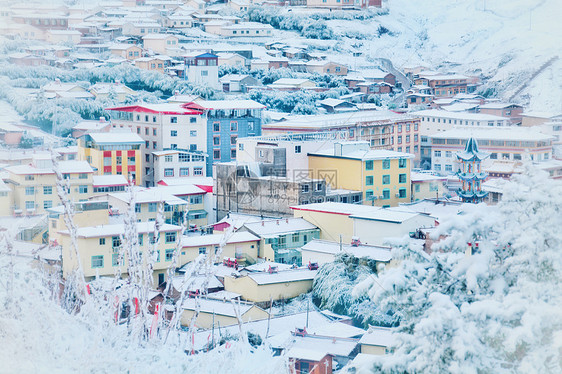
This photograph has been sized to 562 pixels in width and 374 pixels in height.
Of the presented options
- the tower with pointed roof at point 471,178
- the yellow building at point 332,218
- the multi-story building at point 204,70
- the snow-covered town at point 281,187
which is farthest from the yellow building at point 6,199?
the multi-story building at point 204,70

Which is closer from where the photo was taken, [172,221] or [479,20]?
[172,221]

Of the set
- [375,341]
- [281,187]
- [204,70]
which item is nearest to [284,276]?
[375,341]

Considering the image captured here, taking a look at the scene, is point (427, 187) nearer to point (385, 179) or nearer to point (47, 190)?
point (385, 179)

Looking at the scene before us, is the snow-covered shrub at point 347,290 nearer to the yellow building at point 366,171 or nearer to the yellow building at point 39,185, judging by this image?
the yellow building at point 366,171

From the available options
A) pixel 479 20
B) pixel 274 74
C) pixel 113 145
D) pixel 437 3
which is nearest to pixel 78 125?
pixel 113 145

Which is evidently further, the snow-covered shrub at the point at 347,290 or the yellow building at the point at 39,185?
the yellow building at the point at 39,185

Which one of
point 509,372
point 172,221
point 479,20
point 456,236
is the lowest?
point 172,221

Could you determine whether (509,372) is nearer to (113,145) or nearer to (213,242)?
(213,242)
